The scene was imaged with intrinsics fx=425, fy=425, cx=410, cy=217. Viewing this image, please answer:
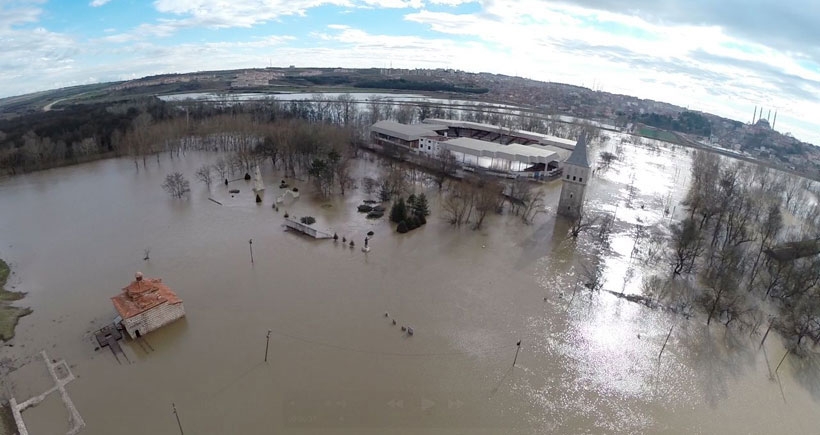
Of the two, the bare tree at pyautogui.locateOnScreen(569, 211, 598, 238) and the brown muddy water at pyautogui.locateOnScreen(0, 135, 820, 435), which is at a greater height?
the bare tree at pyautogui.locateOnScreen(569, 211, 598, 238)

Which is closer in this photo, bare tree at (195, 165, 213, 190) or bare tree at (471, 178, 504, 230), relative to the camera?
bare tree at (471, 178, 504, 230)

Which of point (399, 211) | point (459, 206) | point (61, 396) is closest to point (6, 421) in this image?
point (61, 396)

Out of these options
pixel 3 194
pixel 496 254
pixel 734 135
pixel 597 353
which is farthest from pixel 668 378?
pixel 734 135

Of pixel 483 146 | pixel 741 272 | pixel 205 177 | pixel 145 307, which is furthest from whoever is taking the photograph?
pixel 483 146

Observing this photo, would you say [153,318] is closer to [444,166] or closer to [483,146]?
[444,166]

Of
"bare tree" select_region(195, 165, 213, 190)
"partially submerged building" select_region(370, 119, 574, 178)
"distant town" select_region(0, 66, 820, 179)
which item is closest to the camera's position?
"bare tree" select_region(195, 165, 213, 190)

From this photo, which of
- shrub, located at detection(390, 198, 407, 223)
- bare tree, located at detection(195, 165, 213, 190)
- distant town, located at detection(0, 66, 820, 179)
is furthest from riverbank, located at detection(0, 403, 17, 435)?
distant town, located at detection(0, 66, 820, 179)

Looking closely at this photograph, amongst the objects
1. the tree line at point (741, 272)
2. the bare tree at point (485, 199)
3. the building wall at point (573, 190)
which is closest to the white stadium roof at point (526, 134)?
the tree line at point (741, 272)

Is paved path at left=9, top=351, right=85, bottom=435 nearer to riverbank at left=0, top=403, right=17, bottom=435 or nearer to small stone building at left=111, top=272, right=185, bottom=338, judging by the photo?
riverbank at left=0, top=403, right=17, bottom=435
